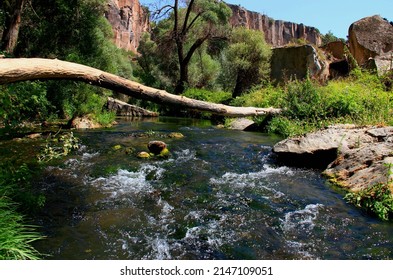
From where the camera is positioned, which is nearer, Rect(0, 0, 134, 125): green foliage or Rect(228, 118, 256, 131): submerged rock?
Rect(228, 118, 256, 131): submerged rock

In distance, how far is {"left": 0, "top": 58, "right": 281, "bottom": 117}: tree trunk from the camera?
3557 millimetres

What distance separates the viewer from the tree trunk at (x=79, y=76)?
3.56 meters

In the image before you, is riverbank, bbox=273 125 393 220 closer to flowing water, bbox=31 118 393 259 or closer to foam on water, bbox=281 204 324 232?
flowing water, bbox=31 118 393 259

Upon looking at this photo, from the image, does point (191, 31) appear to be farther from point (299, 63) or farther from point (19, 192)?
point (19, 192)

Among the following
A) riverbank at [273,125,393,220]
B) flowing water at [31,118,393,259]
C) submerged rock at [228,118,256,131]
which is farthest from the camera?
submerged rock at [228,118,256,131]

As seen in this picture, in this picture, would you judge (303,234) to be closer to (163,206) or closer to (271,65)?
(163,206)

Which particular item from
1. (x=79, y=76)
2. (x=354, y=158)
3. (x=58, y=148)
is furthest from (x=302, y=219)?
(x=58, y=148)

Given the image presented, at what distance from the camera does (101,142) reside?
30.9 ft

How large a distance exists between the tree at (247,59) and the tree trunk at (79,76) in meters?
17.1

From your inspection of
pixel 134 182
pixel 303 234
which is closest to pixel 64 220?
pixel 134 182

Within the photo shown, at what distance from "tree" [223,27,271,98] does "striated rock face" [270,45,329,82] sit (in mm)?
859

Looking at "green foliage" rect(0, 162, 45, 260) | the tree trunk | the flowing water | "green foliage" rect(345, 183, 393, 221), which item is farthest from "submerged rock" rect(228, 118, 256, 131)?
"green foliage" rect(0, 162, 45, 260)

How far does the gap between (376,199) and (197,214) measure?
272 cm

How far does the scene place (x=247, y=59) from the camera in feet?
72.5
